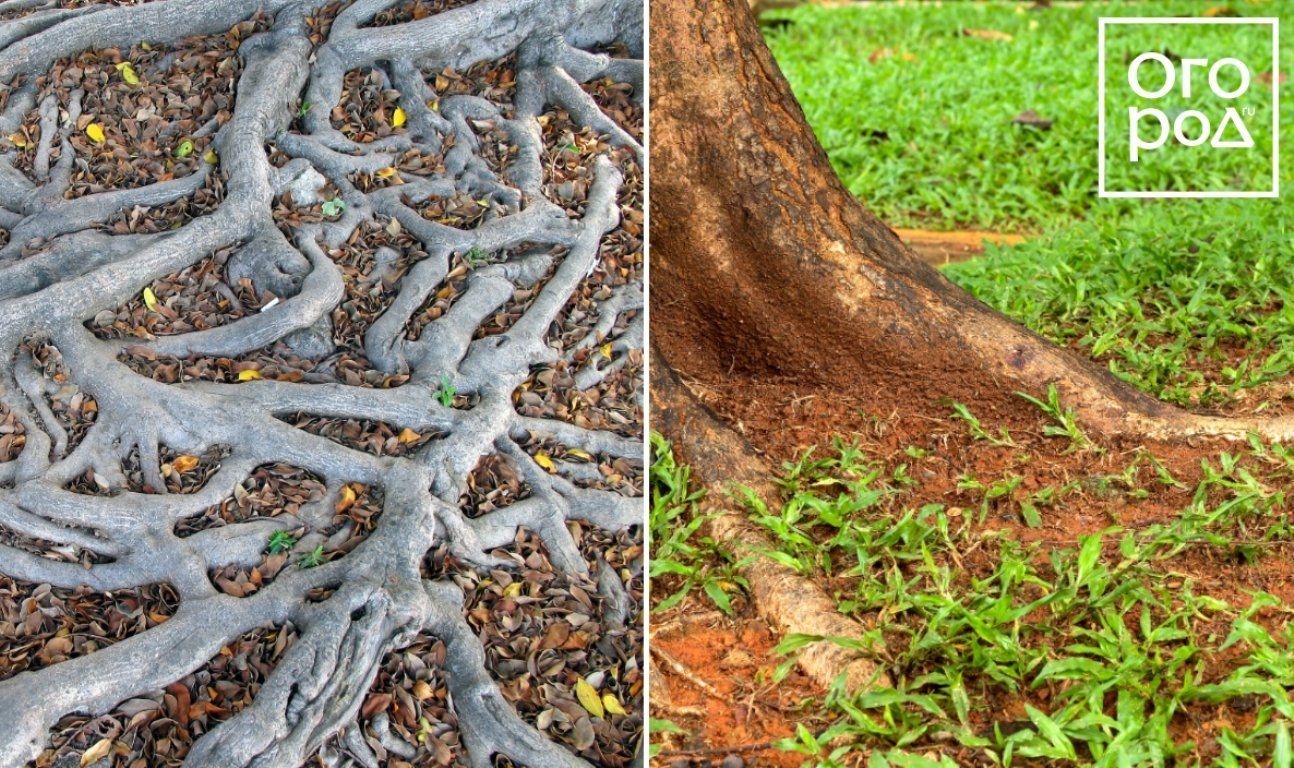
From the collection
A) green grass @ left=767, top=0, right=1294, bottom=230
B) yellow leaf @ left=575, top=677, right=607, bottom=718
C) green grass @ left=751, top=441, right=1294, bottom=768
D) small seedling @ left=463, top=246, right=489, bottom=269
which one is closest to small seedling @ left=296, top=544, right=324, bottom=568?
yellow leaf @ left=575, top=677, right=607, bottom=718

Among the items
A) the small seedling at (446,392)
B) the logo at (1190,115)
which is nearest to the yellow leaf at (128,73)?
the small seedling at (446,392)

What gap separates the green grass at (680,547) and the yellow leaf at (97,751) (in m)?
1.15

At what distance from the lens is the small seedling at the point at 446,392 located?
1966 millimetres

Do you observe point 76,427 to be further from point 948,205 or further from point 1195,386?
point 948,205

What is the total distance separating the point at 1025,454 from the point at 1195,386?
2.53ft

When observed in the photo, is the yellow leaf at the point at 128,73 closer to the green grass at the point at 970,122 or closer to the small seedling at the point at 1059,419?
the small seedling at the point at 1059,419

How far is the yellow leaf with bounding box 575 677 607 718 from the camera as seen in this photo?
1.79 meters

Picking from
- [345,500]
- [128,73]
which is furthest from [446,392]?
[128,73]

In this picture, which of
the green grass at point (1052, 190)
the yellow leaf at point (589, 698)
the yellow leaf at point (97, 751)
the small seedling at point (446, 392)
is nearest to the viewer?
the yellow leaf at point (97, 751)

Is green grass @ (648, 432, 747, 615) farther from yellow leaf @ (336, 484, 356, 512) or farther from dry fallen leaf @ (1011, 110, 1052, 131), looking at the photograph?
dry fallen leaf @ (1011, 110, 1052, 131)

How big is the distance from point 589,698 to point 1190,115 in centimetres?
559

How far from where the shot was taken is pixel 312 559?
1.82 m

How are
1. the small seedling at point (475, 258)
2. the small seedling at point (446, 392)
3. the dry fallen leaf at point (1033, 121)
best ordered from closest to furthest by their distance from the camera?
the small seedling at point (446, 392)
the small seedling at point (475, 258)
the dry fallen leaf at point (1033, 121)

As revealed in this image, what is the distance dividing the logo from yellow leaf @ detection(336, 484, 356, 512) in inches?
136
